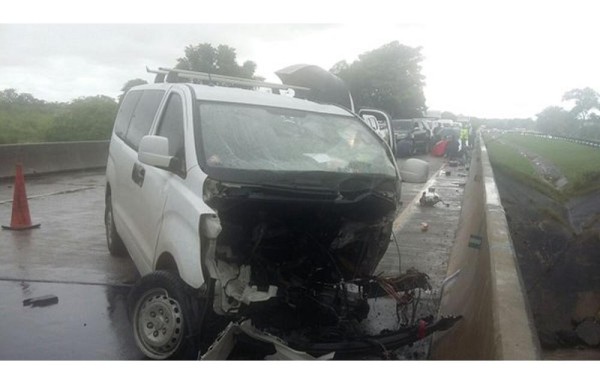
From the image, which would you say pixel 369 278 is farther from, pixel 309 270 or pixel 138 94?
pixel 138 94

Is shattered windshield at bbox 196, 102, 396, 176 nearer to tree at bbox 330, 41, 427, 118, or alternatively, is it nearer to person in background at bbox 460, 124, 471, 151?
tree at bbox 330, 41, 427, 118

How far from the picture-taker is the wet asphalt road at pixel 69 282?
13.1 feet

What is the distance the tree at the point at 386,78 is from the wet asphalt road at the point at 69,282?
593 inches

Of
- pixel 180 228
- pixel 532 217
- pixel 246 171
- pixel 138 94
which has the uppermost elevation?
pixel 138 94

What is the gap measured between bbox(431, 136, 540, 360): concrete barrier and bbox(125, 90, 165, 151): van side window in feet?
9.64

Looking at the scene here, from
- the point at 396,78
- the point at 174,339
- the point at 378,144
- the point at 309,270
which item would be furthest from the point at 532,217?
the point at 396,78

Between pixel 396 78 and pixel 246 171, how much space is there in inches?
955

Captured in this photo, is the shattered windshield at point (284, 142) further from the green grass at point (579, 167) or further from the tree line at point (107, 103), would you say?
the tree line at point (107, 103)

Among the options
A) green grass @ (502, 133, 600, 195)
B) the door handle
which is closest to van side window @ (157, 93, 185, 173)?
the door handle

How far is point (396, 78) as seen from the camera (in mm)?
26906

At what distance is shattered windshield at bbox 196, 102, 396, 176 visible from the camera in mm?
3938

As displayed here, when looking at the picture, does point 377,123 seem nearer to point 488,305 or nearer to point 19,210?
point 19,210

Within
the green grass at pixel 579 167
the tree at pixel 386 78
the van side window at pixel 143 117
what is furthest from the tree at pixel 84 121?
the van side window at pixel 143 117

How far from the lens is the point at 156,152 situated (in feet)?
12.7
